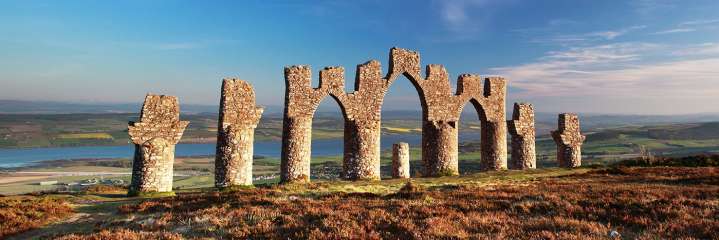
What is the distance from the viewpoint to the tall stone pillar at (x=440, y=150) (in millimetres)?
36875

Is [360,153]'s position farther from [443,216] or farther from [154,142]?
[443,216]

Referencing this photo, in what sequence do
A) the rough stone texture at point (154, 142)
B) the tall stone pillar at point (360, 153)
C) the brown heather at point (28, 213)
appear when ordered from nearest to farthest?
1. the brown heather at point (28, 213)
2. the rough stone texture at point (154, 142)
3. the tall stone pillar at point (360, 153)

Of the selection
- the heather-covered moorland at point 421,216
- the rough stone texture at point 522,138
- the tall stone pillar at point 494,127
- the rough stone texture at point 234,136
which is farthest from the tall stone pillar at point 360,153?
the rough stone texture at point 522,138

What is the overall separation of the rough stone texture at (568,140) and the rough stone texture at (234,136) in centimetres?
2745

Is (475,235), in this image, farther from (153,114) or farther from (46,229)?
(153,114)

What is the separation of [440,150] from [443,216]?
22.7 metres

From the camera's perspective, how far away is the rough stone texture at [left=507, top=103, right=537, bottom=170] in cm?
4056

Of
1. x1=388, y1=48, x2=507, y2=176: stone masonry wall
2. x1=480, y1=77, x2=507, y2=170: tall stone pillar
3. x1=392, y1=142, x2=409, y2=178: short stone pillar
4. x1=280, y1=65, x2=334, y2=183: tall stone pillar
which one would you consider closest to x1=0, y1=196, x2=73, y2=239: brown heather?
x1=280, y1=65, x2=334, y2=183: tall stone pillar

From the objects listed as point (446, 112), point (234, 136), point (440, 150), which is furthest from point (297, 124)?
point (446, 112)

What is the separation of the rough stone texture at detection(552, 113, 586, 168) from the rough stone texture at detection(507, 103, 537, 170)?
103 inches

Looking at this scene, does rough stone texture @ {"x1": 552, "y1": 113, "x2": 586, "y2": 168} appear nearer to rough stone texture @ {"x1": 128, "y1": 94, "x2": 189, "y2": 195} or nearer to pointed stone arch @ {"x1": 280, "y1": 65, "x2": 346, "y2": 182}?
pointed stone arch @ {"x1": 280, "y1": 65, "x2": 346, "y2": 182}

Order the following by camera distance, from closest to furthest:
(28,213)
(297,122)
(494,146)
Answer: (28,213) < (297,122) < (494,146)

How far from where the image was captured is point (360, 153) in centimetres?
3422

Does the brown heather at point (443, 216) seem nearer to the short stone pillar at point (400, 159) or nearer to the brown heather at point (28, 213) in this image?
the brown heather at point (28, 213)
